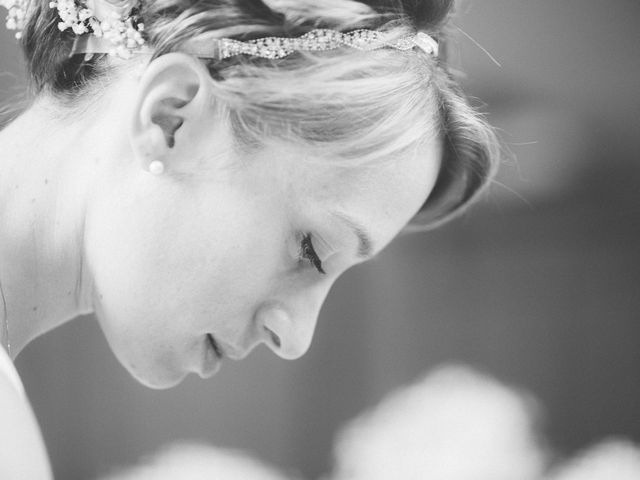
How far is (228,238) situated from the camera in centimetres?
85

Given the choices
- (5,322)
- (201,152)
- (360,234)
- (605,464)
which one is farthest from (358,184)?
(605,464)

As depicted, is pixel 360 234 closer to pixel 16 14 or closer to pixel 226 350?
pixel 226 350

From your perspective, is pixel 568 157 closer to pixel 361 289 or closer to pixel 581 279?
pixel 581 279

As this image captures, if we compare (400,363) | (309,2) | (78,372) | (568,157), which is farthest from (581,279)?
(78,372)

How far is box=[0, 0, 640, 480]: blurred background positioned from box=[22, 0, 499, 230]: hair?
237mm

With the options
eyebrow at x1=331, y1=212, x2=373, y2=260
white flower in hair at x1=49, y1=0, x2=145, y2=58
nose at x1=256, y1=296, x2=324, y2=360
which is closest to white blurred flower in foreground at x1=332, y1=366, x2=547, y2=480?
nose at x1=256, y1=296, x2=324, y2=360

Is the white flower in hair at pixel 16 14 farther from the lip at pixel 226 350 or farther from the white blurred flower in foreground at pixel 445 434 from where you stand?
the white blurred flower in foreground at pixel 445 434

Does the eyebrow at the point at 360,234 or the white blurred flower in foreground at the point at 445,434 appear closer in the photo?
the eyebrow at the point at 360,234

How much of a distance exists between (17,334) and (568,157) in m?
0.71

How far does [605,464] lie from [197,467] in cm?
54

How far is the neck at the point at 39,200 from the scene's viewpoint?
84cm

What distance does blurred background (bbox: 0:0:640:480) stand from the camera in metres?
1.07

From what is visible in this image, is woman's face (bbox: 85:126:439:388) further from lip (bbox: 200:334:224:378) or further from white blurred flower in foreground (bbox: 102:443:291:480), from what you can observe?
white blurred flower in foreground (bbox: 102:443:291:480)

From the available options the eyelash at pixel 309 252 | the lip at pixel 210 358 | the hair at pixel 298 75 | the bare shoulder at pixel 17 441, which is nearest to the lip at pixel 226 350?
the lip at pixel 210 358
